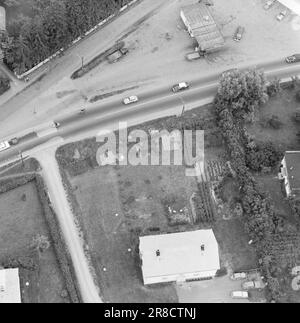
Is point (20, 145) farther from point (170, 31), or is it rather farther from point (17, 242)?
point (170, 31)

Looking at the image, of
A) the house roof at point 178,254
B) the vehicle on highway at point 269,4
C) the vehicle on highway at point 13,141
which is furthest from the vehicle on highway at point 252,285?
the vehicle on highway at point 269,4

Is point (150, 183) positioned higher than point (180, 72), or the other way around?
point (180, 72)

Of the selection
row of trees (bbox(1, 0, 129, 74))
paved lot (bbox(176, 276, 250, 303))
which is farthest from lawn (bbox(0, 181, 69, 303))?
row of trees (bbox(1, 0, 129, 74))

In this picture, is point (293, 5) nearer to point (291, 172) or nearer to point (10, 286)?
point (291, 172)

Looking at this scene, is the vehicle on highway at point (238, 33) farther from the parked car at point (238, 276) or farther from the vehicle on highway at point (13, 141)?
the parked car at point (238, 276)

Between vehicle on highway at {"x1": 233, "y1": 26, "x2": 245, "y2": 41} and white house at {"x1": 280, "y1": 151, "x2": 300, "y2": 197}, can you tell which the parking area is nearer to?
white house at {"x1": 280, "y1": 151, "x2": 300, "y2": 197}

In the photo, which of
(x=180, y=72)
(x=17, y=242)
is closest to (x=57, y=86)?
(x=180, y=72)
